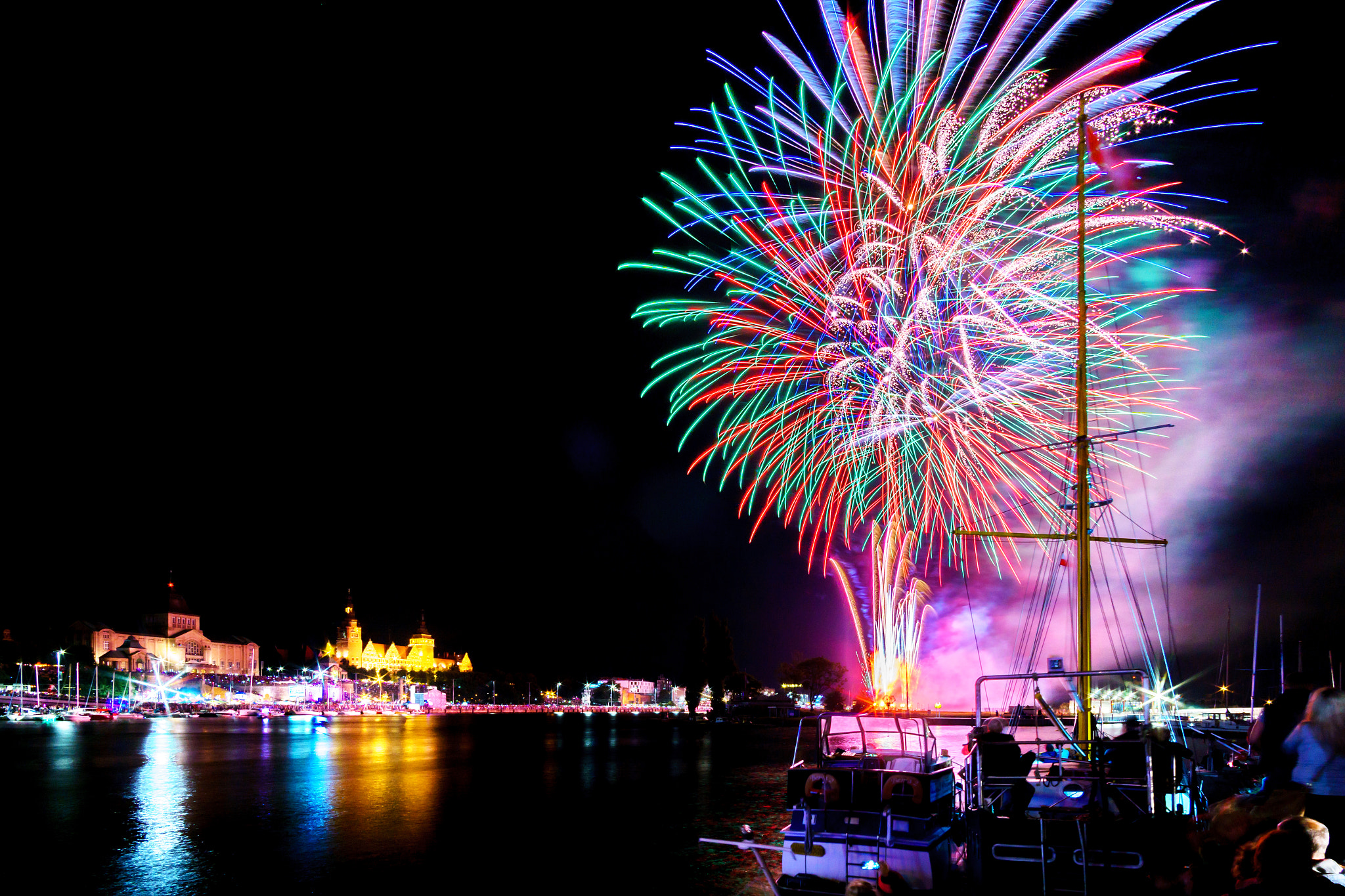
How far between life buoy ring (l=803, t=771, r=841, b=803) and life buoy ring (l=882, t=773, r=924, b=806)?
2.44ft

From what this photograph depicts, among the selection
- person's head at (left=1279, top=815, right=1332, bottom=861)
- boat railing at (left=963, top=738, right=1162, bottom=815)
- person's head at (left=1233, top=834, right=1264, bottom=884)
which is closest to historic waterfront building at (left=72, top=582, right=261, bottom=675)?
boat railing at (left=963, top=738, right=1162, bottom=815)

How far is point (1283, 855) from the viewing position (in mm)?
5055

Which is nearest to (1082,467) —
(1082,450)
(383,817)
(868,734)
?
(1082,450)

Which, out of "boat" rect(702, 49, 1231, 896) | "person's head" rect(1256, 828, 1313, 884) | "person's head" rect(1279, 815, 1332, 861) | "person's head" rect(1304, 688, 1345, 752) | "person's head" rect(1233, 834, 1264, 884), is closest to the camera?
"person's head" rect(1256, 828, 1313, 884)

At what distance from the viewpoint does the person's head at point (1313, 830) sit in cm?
515

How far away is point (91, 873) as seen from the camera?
20.9 m

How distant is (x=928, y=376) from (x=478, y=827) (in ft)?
64.3

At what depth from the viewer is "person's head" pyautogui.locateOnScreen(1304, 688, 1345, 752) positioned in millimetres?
7805

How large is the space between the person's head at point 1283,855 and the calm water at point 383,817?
1512 centimetres

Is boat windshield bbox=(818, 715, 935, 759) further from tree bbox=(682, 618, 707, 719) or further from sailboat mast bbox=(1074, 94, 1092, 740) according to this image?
tree bbox=(682, 618, 707, 719)

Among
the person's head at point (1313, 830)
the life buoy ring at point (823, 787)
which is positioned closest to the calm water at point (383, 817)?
Result: the life buoy ring at point (823, 787)

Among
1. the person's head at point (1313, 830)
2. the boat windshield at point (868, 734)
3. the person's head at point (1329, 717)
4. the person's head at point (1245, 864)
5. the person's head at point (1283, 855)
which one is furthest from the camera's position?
the boat windshield at point (868, 734)

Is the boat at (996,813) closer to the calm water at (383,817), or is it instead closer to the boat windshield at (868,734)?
the boat windshield at (868,734)

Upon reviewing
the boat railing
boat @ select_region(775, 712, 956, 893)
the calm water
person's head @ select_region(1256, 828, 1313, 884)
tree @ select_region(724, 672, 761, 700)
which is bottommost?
tree @ select_region(724, 672, 761, 700)
